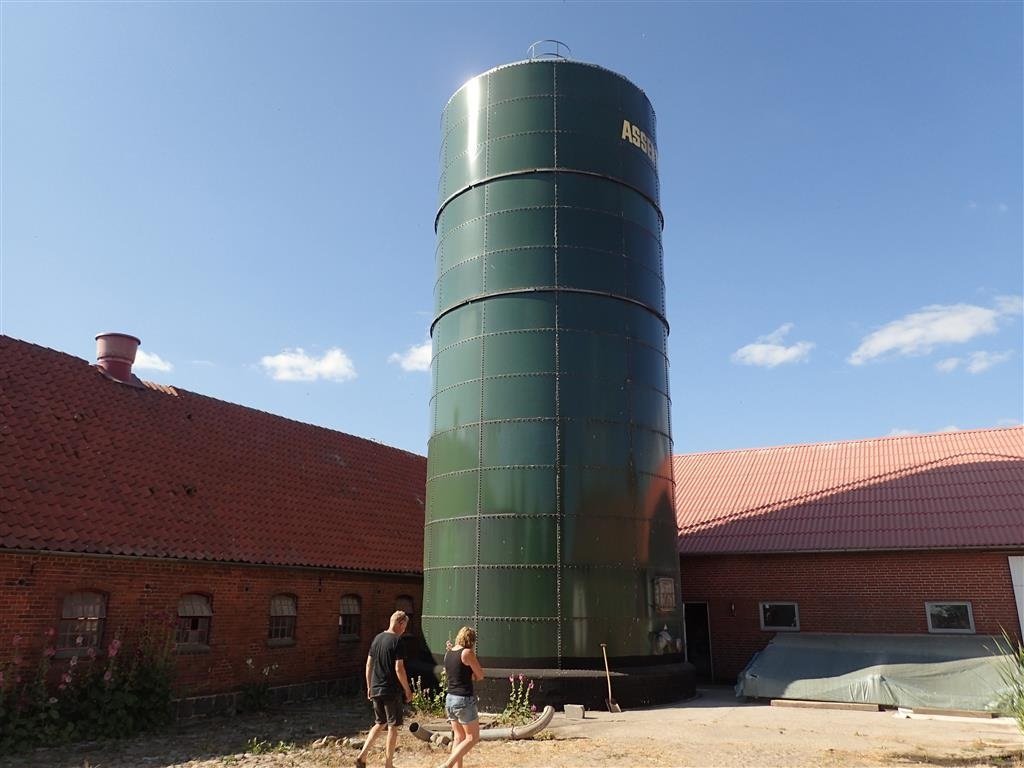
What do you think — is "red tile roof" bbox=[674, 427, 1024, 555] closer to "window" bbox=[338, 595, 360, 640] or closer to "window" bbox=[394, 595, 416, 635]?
"window" bbox=[394, 595, 416, 635]

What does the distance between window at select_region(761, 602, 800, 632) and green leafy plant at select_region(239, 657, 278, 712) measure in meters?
11.0

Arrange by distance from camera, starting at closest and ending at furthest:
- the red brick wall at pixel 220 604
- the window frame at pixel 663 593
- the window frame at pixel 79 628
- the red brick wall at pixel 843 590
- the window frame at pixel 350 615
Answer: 1. the red brick wall at pixel 220 604
2. the window frame at pixel 79 628
3. the window frame at pixel 663 593
4. the red brick wall at pixel 843 590
5. the window frame at pixel 350 615

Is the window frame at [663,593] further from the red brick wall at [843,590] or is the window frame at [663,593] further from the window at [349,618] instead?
the window at [349,618]

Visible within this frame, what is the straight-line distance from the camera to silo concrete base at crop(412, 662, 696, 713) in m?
12.5

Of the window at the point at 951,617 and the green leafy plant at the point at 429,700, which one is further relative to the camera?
the window at the point at 951,617

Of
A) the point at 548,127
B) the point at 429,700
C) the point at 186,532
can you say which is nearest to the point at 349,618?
the point at 429,700

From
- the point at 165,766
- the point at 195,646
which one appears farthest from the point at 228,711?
the point at 165,766

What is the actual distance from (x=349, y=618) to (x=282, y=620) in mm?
2026

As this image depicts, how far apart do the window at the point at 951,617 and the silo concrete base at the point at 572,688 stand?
7.18m

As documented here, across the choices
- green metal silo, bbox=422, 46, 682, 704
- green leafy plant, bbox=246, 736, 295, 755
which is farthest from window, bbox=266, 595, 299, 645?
green leafy plant, bbox=246, 736, 295, 755

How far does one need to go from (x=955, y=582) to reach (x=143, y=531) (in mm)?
15924

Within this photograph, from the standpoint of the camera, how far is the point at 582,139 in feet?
50.8

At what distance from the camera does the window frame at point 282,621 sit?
48.4ft

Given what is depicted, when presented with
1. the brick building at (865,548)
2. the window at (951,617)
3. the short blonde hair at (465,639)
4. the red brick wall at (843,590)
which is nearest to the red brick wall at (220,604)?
the short blonde hair at (465,639)
